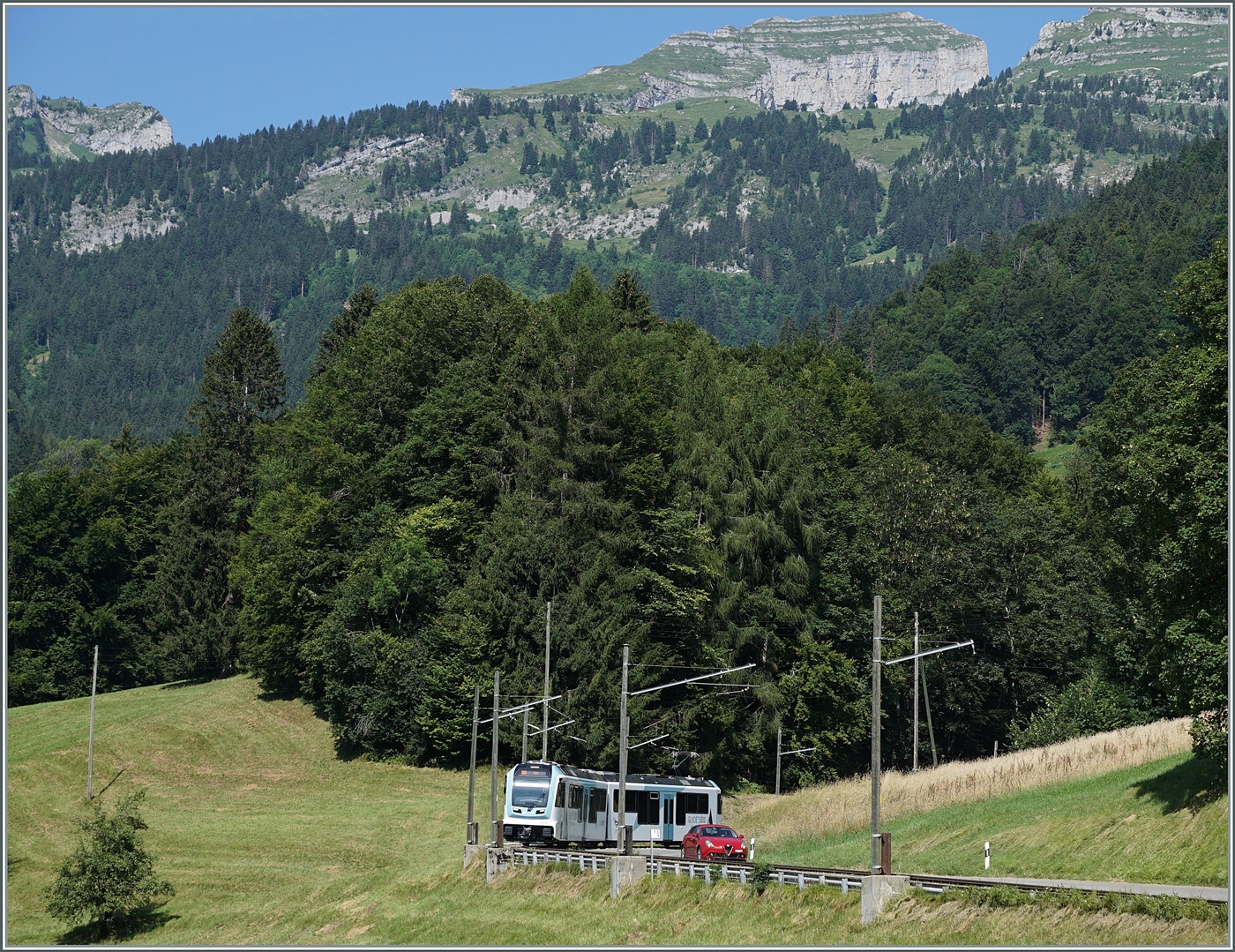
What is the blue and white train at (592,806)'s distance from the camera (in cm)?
5825

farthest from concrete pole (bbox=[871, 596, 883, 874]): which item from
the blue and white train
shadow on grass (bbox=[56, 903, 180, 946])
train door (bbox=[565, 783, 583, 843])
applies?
shadow on grass (bbox=[56, 903, 180, 946])

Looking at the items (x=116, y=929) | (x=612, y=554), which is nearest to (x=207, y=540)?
(x=612, y=554)

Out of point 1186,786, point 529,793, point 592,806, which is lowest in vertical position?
point 592,806

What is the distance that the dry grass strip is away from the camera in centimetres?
5516

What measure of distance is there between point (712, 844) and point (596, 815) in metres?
10.5

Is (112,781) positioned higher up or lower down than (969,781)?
lower down

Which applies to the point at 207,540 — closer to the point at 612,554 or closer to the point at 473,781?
the point at 612,554

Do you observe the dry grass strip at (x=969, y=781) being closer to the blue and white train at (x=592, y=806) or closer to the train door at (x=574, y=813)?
the blue and white train at (x=592, y=806)

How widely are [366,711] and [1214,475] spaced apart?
53295 millimetres

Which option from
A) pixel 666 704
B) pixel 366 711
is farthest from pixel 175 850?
pixel 666 704

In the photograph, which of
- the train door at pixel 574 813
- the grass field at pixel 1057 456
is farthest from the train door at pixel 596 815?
the grass field at pixel 1057 456

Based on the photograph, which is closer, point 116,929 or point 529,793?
point 116,929

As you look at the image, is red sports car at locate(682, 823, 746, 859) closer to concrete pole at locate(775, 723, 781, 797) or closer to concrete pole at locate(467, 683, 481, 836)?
concrete pole at locate(467, 683, 481, 836)

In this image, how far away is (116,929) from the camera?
56469mm
